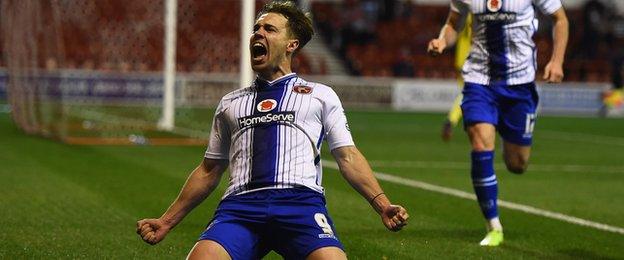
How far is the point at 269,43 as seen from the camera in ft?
18.5

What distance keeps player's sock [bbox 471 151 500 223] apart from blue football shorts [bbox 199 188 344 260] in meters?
3.54

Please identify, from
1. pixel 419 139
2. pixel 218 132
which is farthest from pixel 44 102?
pixel 218 132

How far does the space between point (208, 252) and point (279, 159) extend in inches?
21.8

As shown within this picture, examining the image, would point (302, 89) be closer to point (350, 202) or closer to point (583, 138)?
point (350, 202)

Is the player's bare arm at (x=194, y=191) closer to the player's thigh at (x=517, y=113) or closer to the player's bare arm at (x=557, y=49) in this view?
the player's bare arm at (x=557, y=49)

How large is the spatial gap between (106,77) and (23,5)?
13.1 meters

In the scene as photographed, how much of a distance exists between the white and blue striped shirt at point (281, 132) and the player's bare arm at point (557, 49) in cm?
343

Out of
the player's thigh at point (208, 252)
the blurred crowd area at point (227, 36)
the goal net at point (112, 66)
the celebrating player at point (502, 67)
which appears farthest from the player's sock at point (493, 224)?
the blurred crowd area at point (227, 36)

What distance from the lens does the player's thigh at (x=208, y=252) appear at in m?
5.35

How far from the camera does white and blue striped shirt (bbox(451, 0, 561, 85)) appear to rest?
941 cm

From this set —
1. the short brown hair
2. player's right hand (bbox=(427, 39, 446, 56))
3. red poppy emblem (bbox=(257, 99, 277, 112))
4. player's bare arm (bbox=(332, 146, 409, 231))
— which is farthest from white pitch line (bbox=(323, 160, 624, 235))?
red poppy emblem (bbox=(257, 99, 277, 112))

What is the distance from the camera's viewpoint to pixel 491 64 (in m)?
9.50

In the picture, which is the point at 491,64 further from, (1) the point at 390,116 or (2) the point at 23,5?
(1) the point at 390,116

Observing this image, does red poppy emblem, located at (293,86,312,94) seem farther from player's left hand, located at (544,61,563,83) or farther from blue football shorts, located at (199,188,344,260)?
player's left hand, located at (544,61,563,83)
